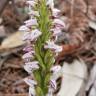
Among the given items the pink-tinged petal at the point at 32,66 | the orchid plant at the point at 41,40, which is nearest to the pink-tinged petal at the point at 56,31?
the orchid plant at the point at 41,40

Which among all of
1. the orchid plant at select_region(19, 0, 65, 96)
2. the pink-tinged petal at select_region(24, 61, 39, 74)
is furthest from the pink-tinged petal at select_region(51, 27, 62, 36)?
the pink-tinged petal at select_region(24, 61, 39, 74)

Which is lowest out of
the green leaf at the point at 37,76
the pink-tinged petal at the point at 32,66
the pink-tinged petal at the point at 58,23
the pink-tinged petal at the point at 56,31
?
the green leaf at the point at 37,76

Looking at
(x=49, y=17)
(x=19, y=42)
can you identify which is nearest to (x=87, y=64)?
(x=19, y=42)

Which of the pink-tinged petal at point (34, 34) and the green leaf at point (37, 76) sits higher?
the pink-tinged petal at point (34, 34)

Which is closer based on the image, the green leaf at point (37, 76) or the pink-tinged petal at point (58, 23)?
the pink-tinged petal at point (58, 23)

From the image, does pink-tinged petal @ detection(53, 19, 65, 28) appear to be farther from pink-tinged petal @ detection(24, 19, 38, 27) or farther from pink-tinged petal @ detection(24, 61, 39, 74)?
pink-tinged petal @ detection(24, 61, 39, 74)

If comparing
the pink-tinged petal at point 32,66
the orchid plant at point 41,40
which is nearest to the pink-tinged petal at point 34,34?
the orchid plant at point 41,40

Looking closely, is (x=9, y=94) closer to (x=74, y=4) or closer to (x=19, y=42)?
(x=19, y=42)

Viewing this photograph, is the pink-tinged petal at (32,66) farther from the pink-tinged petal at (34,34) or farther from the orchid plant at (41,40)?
the pink-tinged petal at (34,34)
